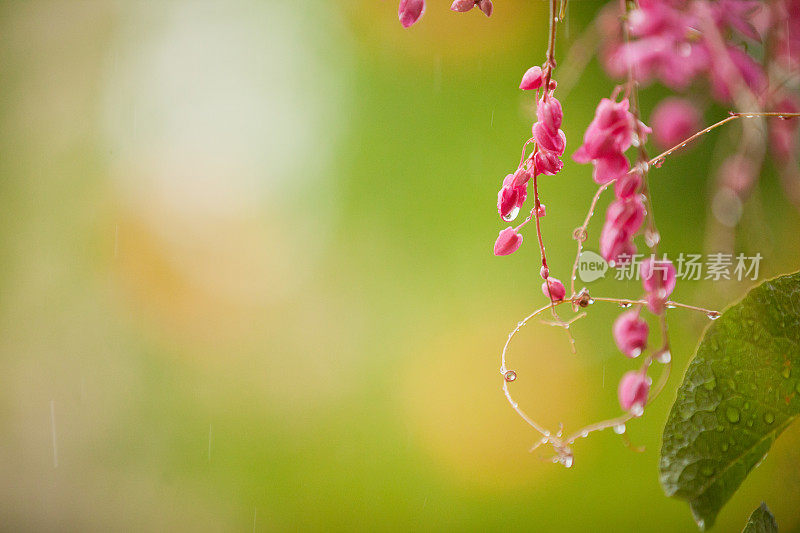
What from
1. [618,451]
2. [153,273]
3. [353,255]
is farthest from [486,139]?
[153,273]

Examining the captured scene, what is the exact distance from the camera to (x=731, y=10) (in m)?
0.33

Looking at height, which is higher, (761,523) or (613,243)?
(613,243)

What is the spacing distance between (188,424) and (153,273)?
1.15 feet

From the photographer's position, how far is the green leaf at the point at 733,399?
29 centimetres

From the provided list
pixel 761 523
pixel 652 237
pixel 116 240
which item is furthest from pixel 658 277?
pixel 116 240

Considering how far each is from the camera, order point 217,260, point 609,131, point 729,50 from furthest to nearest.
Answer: point 217,260 < point 729,50 < point 609,131

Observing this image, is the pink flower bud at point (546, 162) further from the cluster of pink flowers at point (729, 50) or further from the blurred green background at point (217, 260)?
the blurred green background at point (217, 260)

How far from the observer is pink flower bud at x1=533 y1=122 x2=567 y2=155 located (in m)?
0.26

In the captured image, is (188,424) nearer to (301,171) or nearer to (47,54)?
(301,171)

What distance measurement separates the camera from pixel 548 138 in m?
0.27

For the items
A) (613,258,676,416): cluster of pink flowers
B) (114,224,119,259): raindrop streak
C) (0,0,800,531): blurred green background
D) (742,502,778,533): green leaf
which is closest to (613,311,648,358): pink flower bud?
(613,258,676,416): cluster of pink flowers

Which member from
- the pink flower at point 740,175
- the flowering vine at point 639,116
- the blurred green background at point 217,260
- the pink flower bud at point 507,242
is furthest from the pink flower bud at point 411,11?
the blurred green background at point 217,260

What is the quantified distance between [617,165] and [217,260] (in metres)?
1.27

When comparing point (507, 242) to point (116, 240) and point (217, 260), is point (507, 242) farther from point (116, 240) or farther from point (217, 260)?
point (116, 240)
